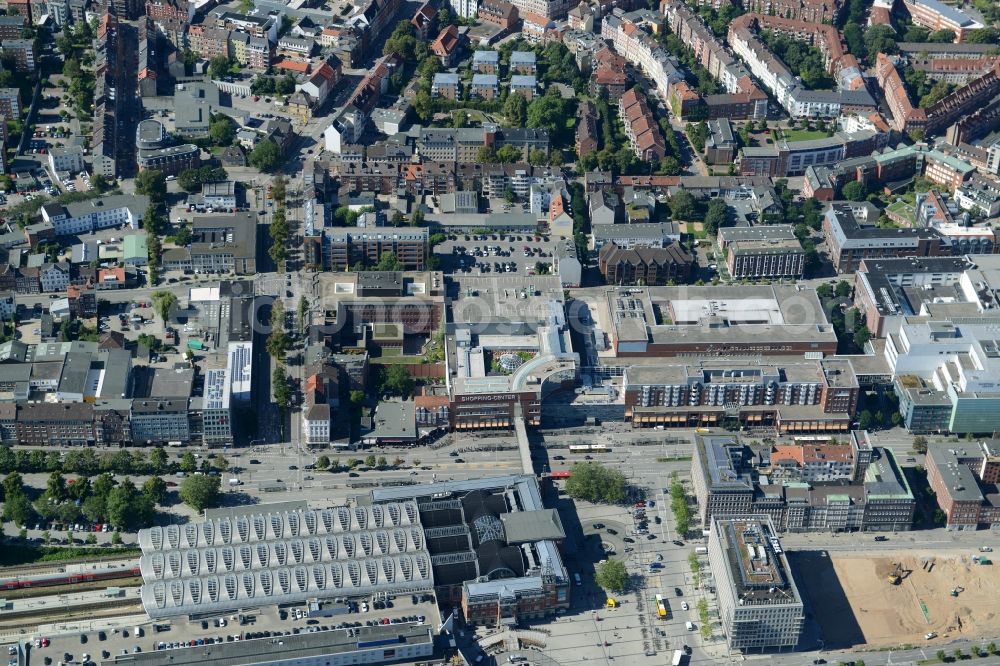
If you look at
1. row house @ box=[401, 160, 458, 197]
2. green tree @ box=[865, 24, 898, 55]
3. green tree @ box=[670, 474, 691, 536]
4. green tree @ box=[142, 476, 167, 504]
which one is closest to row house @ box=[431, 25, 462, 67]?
row house @ box=[401, 160, 458, 197]

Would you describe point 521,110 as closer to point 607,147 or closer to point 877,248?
point 607,147

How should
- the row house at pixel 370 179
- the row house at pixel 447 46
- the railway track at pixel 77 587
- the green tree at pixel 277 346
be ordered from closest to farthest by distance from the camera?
the railway track at pixel 77 587, the green tree at pixel 277 346, the row house at pixel 370 179, the row house at pixel 447 46

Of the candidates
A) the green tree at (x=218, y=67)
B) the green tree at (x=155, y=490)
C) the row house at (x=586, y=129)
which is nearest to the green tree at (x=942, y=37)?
the row house at (x=586, y=129)

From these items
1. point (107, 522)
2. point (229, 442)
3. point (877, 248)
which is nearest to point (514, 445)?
point (229, 442)

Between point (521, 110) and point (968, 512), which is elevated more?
point (521, 110)

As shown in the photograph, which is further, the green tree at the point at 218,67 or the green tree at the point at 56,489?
the green tree at the point at 218,67

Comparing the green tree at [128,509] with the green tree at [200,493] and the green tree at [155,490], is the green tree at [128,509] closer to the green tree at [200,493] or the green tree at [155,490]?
the green tree at [155,490]

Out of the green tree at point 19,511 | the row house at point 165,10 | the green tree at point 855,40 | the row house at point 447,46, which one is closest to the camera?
the green tree at point 19,511

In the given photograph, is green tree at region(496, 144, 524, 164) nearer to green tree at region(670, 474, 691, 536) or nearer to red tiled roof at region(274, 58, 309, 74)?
red tiled roof at region(274, 58, 309, 74)
